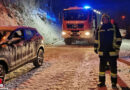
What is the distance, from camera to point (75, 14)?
1691 centimetres

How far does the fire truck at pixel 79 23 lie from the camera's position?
1666 centimetres

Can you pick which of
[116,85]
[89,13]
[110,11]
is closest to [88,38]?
[89,13]

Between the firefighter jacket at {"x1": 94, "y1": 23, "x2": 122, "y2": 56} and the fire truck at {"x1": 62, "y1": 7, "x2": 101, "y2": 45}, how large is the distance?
37.0ft

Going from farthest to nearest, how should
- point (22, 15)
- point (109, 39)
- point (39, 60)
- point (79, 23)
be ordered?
point (22, 15)
point (79, 23)
point (39, 60)
point (109, 39)

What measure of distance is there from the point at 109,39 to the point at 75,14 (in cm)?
1186

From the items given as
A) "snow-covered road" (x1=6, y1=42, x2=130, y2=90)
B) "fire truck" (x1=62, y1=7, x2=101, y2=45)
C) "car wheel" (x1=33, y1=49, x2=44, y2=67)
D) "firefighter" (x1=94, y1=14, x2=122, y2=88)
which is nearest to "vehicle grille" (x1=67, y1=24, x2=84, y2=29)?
"fire truck" (x1=62, y1=7, x2=101, y2=45)

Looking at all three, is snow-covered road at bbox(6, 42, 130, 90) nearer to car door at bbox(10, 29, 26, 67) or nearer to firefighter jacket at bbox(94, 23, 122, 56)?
car door at bbox(10, 29, 26, 67)

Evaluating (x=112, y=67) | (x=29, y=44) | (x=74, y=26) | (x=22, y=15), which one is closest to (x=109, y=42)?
(x=112, y=67)

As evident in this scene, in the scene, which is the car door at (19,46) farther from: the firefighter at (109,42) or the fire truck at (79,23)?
the fire truck at (79,23)

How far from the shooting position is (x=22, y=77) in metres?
6.56

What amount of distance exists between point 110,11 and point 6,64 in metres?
75.1

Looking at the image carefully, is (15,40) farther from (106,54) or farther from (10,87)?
(106,54)

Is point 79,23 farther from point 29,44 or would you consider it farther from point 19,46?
point 19,46

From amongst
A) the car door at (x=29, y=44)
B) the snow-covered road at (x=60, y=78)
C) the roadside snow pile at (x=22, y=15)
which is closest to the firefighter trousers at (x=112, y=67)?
the snow-covered road at (x=60, y=78)
